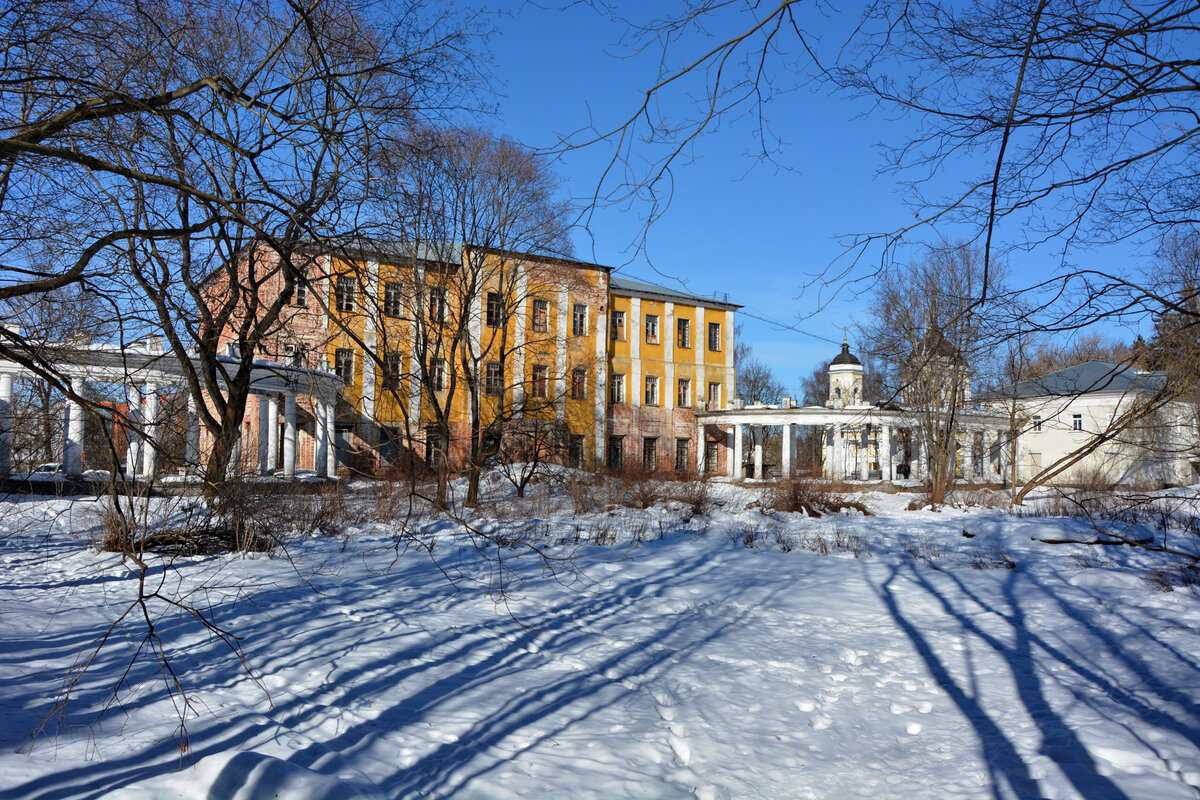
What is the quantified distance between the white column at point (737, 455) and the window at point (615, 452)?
554 centimetres

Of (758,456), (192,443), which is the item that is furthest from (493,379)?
(192,443)

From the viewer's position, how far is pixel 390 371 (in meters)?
3.37

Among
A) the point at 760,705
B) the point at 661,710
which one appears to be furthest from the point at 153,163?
the point at 760,705

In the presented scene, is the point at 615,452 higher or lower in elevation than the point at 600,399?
lower

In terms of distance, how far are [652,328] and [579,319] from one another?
13.5ft

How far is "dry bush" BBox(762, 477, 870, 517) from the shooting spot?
2089 cm

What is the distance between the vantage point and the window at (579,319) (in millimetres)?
38219

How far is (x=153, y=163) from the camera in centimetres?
443

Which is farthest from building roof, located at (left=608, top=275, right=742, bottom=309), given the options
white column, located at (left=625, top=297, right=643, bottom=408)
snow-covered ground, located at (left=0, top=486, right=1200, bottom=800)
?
snow-covered ground, located at (left=0, top=486, right=1200, bottom=800)

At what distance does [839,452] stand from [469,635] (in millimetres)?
33166

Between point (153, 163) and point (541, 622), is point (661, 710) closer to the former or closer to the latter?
point (541, 622)

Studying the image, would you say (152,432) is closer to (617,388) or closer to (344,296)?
(344,296)

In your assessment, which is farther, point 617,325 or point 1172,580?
point 617,325

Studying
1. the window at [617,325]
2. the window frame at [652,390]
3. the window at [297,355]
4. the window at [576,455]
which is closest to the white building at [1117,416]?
the window at [297,355]
